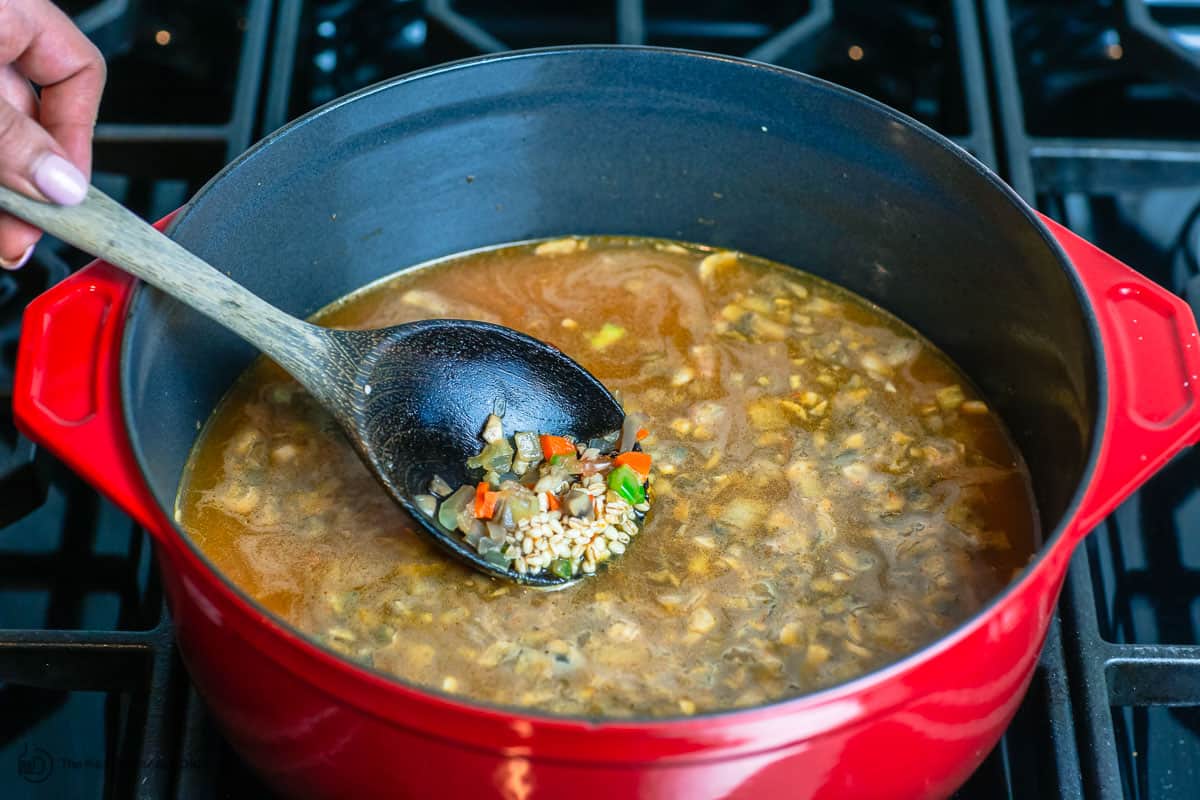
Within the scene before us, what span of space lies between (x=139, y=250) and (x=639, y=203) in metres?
0.87

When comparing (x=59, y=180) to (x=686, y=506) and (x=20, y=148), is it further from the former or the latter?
(x=686, y=506)

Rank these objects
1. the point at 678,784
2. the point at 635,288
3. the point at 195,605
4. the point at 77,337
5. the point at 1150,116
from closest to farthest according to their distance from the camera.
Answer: the point at 678,784 → the point at 195,605 → the point at 77,337 → the point at 635,288 → the point at 1150,116

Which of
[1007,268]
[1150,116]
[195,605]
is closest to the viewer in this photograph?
[195,605]

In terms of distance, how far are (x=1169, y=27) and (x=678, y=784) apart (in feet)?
6.30

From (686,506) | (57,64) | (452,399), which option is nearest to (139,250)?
(57,64)

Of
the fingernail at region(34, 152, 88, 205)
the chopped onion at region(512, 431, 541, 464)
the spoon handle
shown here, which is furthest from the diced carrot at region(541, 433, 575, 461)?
the fingernail at region(34, 152, 88, 205)

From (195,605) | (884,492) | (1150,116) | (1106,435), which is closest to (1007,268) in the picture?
(884,492)

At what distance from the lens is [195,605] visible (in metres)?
1.27

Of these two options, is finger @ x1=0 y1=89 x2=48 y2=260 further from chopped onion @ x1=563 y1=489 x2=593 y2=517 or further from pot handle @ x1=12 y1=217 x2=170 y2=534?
chopped onion @ x1=563 y1=489 x2=593 y2=517

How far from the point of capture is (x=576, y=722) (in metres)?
1.07

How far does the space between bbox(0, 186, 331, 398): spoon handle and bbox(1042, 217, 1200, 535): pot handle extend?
3.25ft

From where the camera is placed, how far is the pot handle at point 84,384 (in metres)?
1.31

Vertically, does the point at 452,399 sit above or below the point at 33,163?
below

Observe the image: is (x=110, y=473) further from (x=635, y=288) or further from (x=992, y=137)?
(x=992, y=137)
